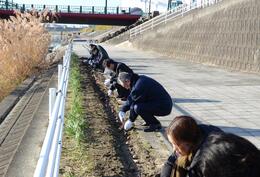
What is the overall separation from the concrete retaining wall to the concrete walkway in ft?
3.08

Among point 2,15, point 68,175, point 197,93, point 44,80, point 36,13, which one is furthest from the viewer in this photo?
point 2,15

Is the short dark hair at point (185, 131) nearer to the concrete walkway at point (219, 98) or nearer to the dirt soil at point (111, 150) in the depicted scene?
the dirt soil at point (111, 150)

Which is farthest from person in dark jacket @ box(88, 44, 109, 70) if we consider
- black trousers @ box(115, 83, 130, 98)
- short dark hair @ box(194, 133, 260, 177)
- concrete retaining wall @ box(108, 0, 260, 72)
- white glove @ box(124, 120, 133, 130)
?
short dark hair @ box(194, 133, 260, 177)

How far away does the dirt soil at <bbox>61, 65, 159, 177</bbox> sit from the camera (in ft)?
18.6

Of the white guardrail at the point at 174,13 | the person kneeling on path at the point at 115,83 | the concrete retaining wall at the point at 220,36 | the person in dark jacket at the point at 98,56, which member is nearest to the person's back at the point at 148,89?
the person kneeling on path at the point at 115,83

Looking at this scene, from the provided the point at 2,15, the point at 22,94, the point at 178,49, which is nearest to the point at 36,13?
the point at 22,94

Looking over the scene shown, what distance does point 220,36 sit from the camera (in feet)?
69.7

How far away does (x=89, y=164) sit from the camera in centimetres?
570

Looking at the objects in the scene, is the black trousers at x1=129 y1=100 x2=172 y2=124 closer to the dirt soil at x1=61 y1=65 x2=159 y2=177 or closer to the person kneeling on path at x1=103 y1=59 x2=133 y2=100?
the dirt soil at x1=61 y1=65 x2=159 y2=177

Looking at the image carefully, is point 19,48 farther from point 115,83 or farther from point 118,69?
point 118,69

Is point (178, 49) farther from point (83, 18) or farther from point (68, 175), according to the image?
point (83, 18)

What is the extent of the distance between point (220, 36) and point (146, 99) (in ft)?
46.9

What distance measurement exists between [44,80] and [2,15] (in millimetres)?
44722

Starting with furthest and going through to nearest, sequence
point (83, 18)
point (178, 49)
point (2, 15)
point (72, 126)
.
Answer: point (83, 18)
point (2, 15)
point (178, 49)
point (72, 126)
